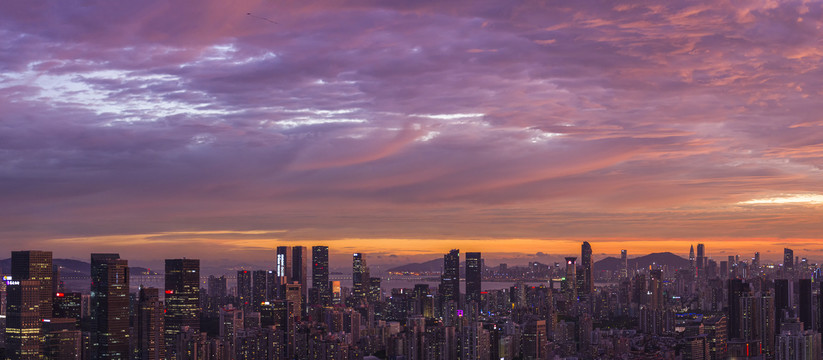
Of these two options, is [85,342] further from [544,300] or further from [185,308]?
[544,300]

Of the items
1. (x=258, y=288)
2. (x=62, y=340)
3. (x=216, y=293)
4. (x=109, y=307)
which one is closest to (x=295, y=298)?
(x=258, y=288)

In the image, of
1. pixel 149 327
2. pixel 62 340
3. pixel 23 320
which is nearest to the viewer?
pixel 62 340

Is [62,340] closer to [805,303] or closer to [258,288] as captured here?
[258,288]

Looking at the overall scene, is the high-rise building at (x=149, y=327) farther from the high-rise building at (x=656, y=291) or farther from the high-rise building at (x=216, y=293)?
the high-rise building at (x=656, y=291)

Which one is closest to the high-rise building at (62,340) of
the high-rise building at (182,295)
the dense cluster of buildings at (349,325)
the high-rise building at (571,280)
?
the dense cluster of buildings at (349,325)

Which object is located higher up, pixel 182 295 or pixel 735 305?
pixel 182 295

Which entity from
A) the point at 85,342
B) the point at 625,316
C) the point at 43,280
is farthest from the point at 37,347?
the point at 625,316
